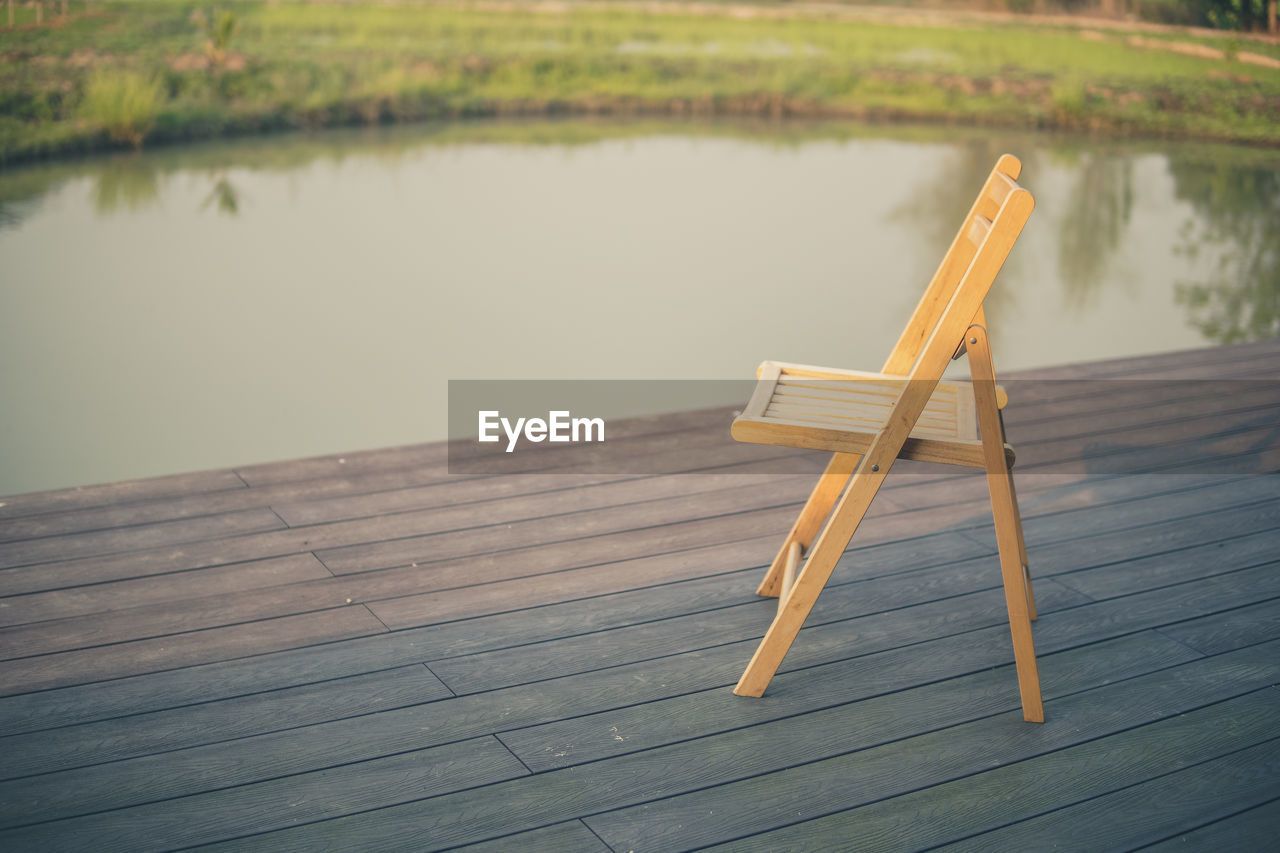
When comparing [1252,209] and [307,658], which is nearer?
[307,658]

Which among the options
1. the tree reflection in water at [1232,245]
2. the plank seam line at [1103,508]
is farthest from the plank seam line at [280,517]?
the tree reflection in water at [1232,245]

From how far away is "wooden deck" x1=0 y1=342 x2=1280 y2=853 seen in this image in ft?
5.00

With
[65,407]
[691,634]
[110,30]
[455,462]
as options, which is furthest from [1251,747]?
[110,30]

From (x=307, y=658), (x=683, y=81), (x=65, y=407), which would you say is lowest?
(x=65, y=407)

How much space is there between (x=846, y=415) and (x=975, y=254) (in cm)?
33

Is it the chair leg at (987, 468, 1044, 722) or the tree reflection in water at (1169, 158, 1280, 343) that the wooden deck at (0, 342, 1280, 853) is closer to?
the chair leg at (987, 468, 1044, 722)

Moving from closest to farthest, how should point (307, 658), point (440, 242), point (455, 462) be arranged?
point (307, 658), point (455, 462), point (440, 242)

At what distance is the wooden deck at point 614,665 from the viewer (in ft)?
5.00

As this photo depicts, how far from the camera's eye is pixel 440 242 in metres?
7.24

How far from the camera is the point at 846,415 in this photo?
1922 millimetres

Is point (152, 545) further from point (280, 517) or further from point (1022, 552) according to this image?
point (1022, 552)

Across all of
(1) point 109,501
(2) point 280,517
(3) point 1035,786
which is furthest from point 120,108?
(3) point 1035,786

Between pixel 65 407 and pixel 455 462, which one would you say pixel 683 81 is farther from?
pixel 455 462

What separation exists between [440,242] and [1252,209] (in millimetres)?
5768
